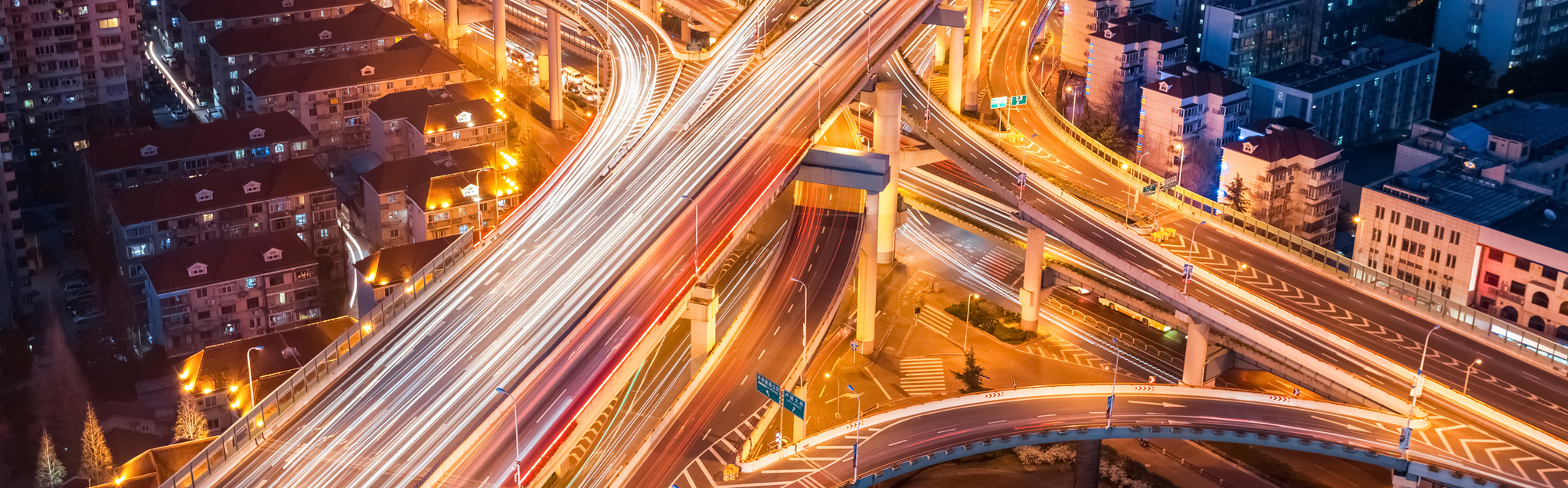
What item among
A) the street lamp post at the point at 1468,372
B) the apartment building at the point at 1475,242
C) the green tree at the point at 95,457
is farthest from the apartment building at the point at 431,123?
the street lamp post at the point at 1468,372

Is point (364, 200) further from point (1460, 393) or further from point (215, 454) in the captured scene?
point (1460, 393)

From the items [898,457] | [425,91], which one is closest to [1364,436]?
[898,457]

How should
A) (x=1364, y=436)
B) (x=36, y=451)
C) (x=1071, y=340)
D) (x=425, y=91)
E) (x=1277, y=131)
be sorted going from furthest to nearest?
(x=425, y=91) < (x=1277, y=131) < (x=1071, y=340) < (x=36, y=451) < (x=1364, y=436)

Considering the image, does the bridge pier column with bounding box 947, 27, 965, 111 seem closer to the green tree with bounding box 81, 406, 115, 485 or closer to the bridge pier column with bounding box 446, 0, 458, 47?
the bridge pier column with bounding box 446, 0, 458, 47

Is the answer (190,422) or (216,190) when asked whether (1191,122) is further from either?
(190,422)

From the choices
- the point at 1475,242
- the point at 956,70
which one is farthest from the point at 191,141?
the point at 1475,242

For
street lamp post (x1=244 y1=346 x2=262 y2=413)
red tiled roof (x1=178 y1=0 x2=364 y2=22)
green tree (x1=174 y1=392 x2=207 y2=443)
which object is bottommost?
green tree (x1=174 y1=392 x2=207 y2=443)

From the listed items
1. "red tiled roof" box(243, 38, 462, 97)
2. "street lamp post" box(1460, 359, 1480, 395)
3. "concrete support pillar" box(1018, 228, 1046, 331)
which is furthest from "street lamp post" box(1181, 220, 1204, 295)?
"red tiled roof" box(243, 38, 462, 97)
